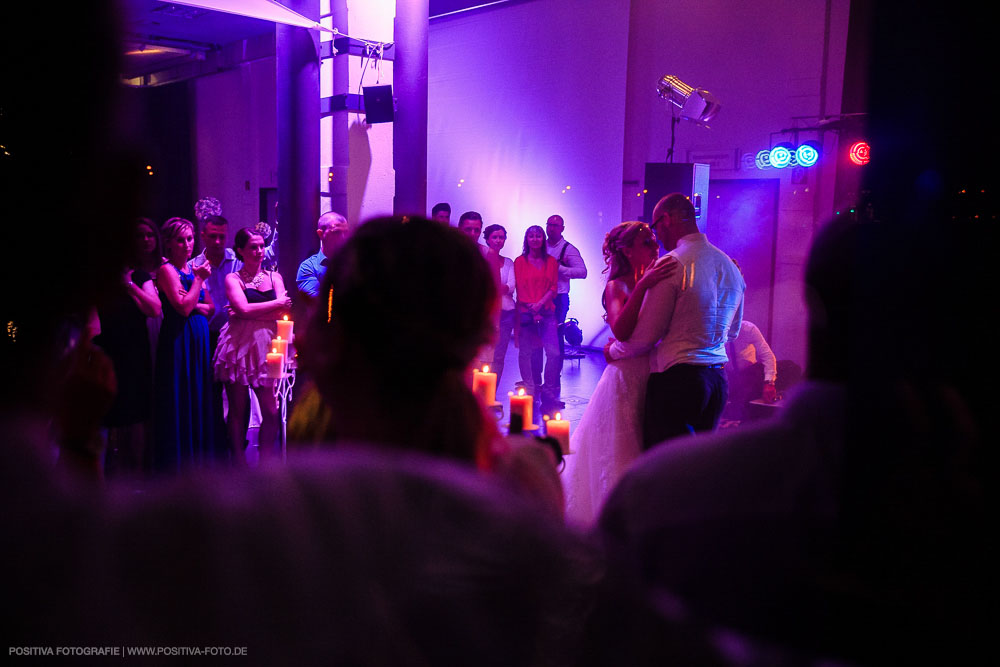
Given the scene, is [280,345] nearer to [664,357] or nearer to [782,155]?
[664,357]

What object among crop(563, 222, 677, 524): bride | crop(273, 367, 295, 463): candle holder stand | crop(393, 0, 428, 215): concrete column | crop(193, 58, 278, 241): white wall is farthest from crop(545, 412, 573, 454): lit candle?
crop(193, 58, 278, 241): white wall

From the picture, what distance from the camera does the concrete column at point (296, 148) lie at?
5.05 metres

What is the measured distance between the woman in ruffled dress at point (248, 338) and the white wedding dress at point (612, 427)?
5.69ft

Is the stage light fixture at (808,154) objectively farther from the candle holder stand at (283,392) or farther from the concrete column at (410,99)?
the candle holder stand at (283,392)

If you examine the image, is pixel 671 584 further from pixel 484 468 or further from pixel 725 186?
pixel 725 186

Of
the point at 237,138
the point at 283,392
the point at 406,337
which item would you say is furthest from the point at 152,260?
the point at 237,138

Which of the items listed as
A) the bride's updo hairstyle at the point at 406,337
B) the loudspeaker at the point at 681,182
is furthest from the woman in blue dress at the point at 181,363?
the loudspeaker at the point at 681,182

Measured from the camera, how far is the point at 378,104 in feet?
16.3

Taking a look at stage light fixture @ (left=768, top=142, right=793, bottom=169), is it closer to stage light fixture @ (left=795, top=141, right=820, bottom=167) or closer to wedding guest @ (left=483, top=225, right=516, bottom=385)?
stage light fixture @ (left=795, top=141, right=820, bottom=167)

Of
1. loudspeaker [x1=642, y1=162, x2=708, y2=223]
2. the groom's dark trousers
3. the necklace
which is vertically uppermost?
loudspeaker [x1=642, y1=162, x2=708, y2=223]

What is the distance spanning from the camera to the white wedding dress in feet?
11.5

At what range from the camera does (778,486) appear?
488 mm

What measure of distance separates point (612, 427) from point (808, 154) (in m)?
4.50

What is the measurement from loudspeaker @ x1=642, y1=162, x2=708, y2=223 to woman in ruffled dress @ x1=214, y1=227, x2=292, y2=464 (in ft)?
11.7
